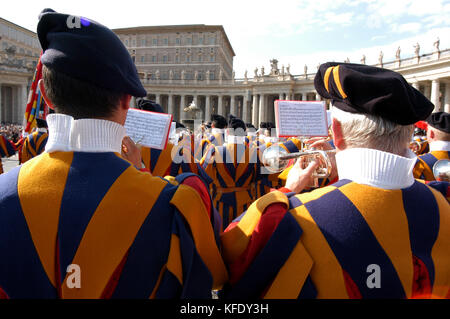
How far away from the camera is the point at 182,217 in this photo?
1.52 meters

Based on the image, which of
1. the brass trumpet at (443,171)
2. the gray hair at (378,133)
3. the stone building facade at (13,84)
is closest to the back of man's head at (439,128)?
the brass trumpet at (443,171)

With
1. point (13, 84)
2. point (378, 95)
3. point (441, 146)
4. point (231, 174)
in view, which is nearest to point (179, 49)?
point (13, 84)

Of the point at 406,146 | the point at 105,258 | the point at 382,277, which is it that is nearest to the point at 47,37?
the point at 105,258

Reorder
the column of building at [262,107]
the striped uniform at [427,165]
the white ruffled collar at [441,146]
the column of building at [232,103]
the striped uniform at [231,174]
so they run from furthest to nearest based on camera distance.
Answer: the column of building at [232,103]
the column of building at [262,107]
the striped uniform at [231,174]
the white ruffled collar at [441,146]
the striped uniform at [427,165]

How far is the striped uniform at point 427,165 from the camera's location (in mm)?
4852

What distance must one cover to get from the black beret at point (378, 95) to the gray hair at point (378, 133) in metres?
0.03

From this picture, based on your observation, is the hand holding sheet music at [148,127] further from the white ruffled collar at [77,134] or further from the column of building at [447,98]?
the column of building at [447,98]

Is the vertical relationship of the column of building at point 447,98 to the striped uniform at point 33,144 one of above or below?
above

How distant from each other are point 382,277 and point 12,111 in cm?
6771

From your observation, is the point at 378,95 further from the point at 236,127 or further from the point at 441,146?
the point at 236,127

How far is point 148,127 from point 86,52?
181 cm
